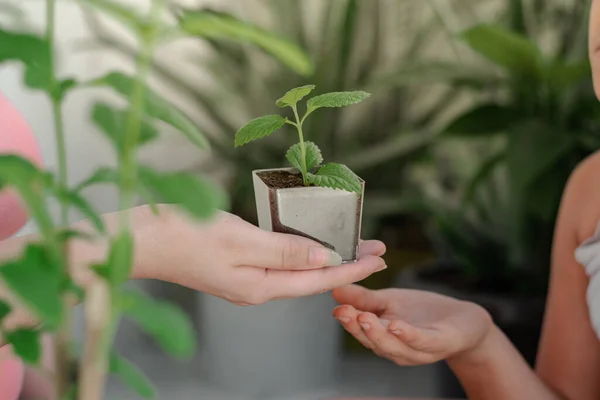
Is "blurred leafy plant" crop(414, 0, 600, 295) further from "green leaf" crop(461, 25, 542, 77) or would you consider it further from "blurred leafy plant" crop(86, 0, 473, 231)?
"blurred leafy plant" crop(86, 0, 473, 231)

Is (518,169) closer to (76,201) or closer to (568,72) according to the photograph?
(568,72)

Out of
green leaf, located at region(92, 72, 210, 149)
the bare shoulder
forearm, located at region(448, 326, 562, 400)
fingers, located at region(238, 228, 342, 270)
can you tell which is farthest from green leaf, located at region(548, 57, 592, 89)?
green leaf, located at region(92, 72, 210, 149)

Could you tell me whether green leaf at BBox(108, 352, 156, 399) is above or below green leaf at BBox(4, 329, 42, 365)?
below

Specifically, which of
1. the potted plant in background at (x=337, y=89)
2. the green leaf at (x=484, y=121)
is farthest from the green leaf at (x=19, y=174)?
the potted plant in background at (x=337, y=89)

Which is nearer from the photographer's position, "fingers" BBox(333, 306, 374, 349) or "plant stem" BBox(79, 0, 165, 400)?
"plant stem" BBox(79, 0, 165, 400)

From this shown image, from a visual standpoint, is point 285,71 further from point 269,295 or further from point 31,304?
point 31,304

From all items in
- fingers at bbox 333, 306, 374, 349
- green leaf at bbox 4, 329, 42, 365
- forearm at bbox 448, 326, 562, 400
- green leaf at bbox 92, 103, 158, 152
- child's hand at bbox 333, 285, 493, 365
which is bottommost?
forearm at bbox 448, 326, 562, 400

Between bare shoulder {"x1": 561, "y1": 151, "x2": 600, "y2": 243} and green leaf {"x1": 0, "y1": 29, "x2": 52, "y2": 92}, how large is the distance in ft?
2.28

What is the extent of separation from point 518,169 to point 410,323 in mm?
674

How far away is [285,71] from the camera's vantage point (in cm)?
171

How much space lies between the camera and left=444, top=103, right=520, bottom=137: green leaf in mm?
1446

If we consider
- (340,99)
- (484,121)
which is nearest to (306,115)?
(340,99)

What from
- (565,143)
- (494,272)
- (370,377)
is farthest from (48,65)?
(370,377)

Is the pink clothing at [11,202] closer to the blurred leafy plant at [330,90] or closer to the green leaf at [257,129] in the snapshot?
the green leaf at [257,129]
